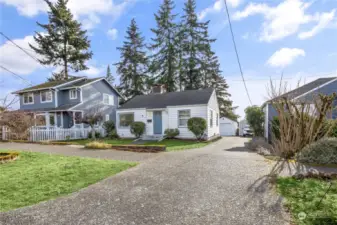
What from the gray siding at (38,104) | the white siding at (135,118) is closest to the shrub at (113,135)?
the white siding at (135,118)

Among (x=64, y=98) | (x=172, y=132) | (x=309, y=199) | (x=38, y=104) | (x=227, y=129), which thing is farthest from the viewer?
(x=227, y=129)

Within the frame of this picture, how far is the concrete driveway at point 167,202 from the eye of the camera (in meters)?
3.29

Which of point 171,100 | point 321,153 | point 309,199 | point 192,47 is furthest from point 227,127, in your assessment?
point 309,199

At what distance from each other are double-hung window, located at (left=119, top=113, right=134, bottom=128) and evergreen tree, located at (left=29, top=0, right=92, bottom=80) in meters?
17.7

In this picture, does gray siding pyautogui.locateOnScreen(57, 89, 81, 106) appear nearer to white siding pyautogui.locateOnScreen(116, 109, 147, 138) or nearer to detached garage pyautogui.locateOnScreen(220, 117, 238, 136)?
white siding pyautogui.locateOnScreen(116, 109, 147, 138)

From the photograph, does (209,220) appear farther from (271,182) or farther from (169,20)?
(169,20)

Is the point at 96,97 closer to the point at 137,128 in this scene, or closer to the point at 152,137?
the point at 137,128

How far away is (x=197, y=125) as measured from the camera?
14.6m

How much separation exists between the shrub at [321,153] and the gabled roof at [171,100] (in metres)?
8.89

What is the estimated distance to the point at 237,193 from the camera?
13.9 feet

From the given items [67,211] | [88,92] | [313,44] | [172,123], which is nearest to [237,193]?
[67,211]

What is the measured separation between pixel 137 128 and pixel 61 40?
2200 cm

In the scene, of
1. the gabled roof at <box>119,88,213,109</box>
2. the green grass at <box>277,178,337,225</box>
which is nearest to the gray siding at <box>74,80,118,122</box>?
the gabled roof at <box>119,88,213,109</box>

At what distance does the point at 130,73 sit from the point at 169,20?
10595 millimetres
